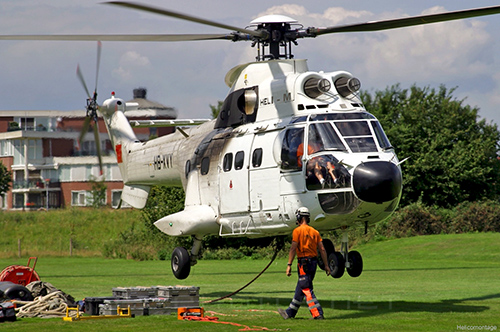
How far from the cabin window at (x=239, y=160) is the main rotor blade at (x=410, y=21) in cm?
351

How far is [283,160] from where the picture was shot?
55.9 ft

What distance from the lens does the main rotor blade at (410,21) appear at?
1432 centimetres

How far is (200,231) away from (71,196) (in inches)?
2553

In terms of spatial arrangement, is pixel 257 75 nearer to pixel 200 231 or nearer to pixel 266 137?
pixel 266 137

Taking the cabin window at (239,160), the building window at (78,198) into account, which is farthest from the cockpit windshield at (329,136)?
the building window at (78,198)

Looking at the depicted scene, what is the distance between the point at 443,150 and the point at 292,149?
39.2 metres

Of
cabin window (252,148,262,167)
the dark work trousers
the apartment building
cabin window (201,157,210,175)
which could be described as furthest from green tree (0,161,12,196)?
the dark work trousers

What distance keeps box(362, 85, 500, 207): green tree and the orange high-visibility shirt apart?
3588 cm

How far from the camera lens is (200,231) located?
64.5 ft

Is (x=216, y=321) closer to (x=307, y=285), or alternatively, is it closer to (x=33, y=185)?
(x=307, y=285)

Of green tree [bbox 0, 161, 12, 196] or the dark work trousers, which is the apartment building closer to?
green tree [bbox 0, 161, 12, 196]

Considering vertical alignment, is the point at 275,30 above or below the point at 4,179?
below

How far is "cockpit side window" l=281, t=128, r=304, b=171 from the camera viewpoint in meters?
16.8

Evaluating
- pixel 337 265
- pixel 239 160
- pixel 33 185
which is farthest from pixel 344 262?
pixel 33 185
